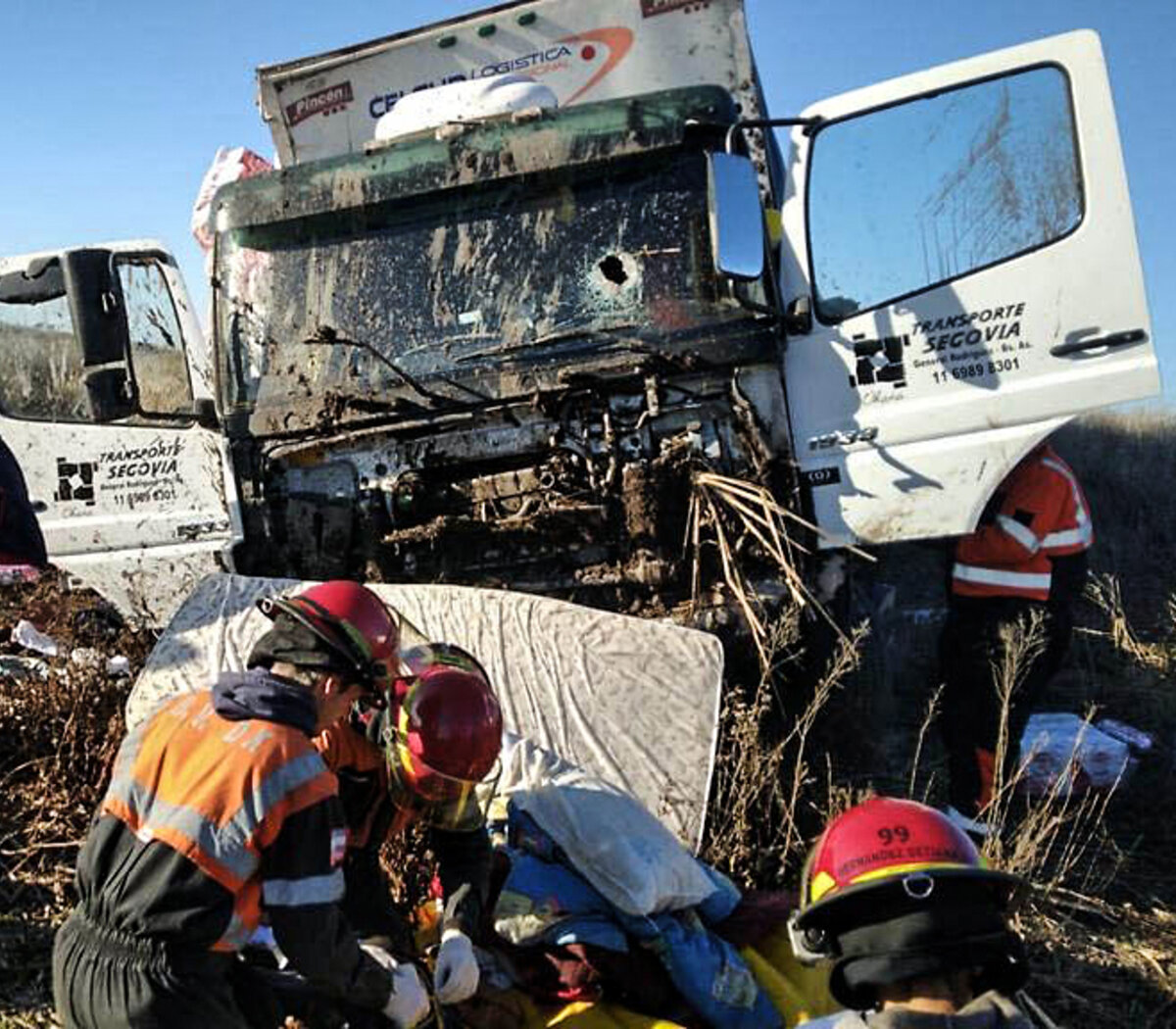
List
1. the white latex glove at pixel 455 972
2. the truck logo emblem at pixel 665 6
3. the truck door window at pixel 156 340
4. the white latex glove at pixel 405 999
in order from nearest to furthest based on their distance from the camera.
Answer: the white latex glove at pixel 405 999 < the white latex glove at pixel 455 972 < the truck door window at pixel 156 340 < the truck logo emblem at pixel 665 6

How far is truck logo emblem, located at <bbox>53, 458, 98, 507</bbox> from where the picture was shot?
457 centimetres

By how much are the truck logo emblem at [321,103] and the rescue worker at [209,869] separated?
3.89m

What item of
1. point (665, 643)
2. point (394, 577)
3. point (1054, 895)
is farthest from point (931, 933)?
point (394, 577)

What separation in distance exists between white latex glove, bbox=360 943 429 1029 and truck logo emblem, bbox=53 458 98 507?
2.85 m

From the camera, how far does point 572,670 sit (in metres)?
3.72

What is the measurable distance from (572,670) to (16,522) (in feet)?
6.74

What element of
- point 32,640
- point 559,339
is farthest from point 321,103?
point 32,640

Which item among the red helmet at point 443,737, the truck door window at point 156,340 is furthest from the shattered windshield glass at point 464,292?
the red helmet at point 443,737

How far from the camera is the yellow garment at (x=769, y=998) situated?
2.63 meters

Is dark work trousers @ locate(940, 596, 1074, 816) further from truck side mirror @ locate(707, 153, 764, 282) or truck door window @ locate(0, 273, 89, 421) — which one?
truck door window @ locate(0, 273, 89, 421)

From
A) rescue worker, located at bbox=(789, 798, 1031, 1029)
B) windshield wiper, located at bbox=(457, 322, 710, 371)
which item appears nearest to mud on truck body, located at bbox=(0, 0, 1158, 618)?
windshield wiper, located at bbox=(457, 322, 710, 371)

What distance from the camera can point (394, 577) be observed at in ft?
13.5

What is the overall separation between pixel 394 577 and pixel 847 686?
5.80ft

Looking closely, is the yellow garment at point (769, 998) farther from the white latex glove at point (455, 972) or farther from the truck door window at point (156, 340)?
the truck door window at point (156, 340)
